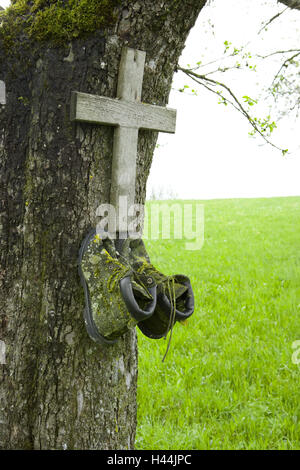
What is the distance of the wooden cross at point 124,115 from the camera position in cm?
239

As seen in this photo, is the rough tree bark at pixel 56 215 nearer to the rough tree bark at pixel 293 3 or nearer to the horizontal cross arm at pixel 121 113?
the horizontal cross arm at pixel 121 113

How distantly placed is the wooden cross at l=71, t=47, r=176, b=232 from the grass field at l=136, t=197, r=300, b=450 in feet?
6.96

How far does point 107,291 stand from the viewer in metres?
2.37

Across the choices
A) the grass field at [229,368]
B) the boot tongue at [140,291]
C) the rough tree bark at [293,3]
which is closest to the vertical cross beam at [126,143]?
the boot tongue at [140,291]

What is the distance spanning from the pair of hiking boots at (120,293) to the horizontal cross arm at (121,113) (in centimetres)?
67

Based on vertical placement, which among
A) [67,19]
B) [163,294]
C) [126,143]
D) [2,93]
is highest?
[67,19]

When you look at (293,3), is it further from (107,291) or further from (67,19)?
(107,291)

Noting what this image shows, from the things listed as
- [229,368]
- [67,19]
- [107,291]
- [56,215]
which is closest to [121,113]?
[67,19]

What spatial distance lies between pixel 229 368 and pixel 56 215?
9.54 feet

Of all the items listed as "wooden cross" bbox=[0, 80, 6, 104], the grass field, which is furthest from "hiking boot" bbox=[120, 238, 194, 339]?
the grass field

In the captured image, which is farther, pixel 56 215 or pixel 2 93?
pixel 2 93

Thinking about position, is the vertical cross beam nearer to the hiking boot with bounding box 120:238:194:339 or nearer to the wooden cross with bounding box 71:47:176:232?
the wooden cross with bounding box 71:47:176:232

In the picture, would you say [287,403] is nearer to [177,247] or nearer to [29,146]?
[29,146]
